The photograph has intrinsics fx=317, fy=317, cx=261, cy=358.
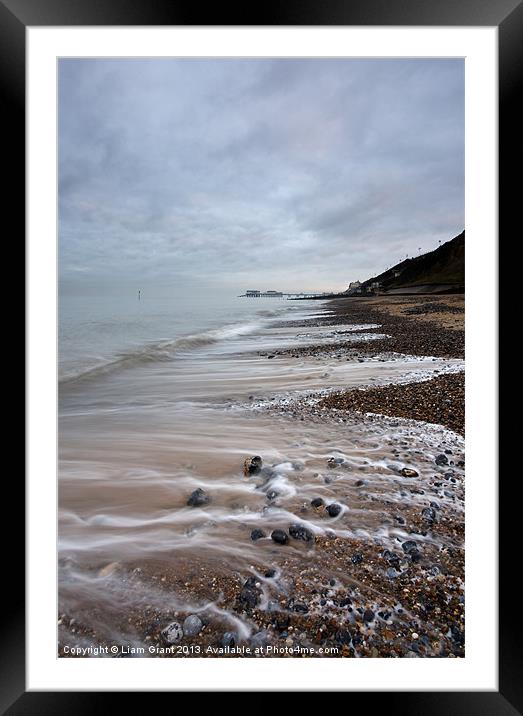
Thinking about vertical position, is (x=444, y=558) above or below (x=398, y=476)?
below

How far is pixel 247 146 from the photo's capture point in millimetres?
1995

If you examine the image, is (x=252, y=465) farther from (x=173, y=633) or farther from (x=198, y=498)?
(x=173, y=633)

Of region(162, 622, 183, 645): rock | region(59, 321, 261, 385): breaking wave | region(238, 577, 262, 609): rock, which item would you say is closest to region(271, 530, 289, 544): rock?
region(238, 577, 262, 609): rock

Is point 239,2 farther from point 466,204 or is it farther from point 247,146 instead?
point 247,146

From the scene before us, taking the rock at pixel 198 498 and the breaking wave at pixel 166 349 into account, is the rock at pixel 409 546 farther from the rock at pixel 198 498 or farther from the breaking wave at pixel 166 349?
the breaking wave at pixel 166 349

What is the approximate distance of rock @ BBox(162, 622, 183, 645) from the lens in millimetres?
935

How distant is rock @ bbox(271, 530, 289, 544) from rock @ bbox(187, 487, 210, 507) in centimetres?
31

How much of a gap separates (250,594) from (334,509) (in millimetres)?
409

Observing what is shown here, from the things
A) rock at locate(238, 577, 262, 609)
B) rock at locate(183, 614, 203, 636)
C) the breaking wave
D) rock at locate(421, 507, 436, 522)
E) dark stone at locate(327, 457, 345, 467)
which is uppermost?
the breaking wave

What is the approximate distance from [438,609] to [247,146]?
7.90 feet

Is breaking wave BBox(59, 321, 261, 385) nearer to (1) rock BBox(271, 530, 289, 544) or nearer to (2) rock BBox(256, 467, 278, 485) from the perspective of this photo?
(2) rock BBox(256, 467, 278, 485)

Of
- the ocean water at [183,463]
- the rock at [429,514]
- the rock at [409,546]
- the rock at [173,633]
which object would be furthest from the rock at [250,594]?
the rock at [429,514]

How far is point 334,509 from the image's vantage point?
119 cm
